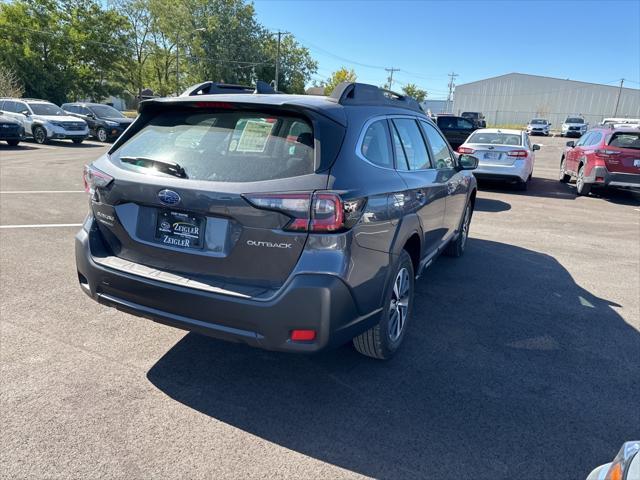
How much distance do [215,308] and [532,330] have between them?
2.90m

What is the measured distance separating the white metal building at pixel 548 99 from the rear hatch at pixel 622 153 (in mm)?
68896

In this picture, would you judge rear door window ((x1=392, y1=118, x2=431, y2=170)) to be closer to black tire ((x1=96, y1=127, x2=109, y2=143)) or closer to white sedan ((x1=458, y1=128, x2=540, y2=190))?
white sedan ((x1=458, y1=128, x2=540, y2=190))

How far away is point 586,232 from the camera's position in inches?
324

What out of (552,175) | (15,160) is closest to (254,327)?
(15,160)

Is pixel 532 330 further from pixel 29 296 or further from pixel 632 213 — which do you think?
pixel 632 213

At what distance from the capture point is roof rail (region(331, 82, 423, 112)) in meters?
3.11

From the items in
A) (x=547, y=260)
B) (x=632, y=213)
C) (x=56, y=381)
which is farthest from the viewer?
(x=632, y=213)

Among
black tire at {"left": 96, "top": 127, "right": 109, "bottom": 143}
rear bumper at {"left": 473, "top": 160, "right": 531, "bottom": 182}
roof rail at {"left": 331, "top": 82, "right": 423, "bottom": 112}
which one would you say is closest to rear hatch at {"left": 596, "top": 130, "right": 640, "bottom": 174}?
rear bumper at {"left": 473, "top": 160, "right": 531, "bottom": 182}

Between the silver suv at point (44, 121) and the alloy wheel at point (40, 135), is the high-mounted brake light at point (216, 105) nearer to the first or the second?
the silver suv at point (44, 121)

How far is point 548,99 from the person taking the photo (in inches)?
3103

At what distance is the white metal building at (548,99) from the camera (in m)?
76.3

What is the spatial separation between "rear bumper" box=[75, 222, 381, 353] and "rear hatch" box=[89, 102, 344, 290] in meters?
0.09

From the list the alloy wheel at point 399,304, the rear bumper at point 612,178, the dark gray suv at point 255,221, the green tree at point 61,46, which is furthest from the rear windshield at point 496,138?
the green tree at point 61,46

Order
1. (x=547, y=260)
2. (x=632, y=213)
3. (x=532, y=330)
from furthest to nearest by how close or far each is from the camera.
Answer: (x=632, y=213), (x=547, y=260), (x=532, y=330)
